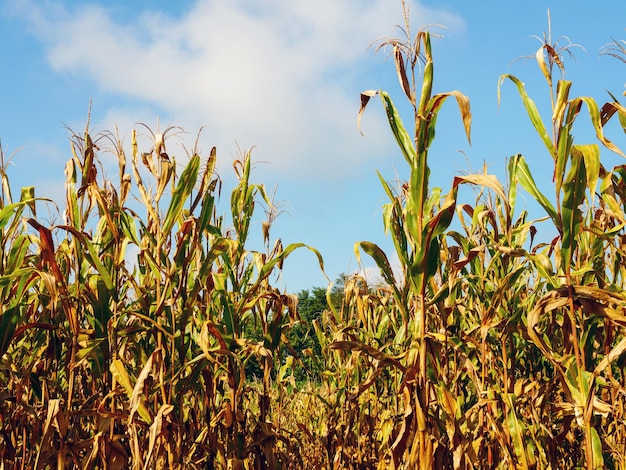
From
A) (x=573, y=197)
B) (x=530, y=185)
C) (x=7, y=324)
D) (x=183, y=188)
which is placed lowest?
(x=7, y=324)

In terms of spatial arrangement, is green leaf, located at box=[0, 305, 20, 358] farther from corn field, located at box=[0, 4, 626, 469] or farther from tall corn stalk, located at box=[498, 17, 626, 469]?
tall corn stalk, located at box=[498, 17, 626, 469]

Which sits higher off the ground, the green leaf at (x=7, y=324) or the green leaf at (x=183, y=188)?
the green leaf at (x=183, y=188)

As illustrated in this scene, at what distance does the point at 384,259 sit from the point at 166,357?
1.37 meters

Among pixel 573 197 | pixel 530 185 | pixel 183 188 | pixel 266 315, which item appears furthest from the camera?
pixel 266 315

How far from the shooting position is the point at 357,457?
531cm

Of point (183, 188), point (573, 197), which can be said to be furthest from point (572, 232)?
point (183, 188)

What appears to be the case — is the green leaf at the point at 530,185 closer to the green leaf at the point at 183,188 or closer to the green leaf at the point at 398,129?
the green leaf at the point at 398,129

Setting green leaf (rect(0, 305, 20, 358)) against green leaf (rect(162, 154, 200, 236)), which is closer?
green leaf (rect(0, 305, 20, 358))

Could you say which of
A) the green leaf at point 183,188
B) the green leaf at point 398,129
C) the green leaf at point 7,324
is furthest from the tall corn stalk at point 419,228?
the green leaf at point 7,324

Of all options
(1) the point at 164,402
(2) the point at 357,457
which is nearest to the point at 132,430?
(1) the point at 164,402

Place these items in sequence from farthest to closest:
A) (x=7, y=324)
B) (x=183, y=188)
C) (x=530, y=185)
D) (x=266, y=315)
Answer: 1. (x=266, y=315)
2. (x=183, y=188)
3. (x=7, y=324)
4. (x=530, y=185)

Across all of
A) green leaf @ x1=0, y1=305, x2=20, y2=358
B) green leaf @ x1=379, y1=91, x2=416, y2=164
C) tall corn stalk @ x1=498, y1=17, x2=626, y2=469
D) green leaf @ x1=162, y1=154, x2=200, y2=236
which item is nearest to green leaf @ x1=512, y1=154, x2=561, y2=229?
tall corn stalk @ x1=498, y1=17, x2=626, y2=469

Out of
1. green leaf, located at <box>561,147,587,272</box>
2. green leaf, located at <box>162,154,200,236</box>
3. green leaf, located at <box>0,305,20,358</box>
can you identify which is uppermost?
green leaf, located at <box>162,154,200,236</box>

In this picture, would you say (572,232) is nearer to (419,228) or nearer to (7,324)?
(419,228)
